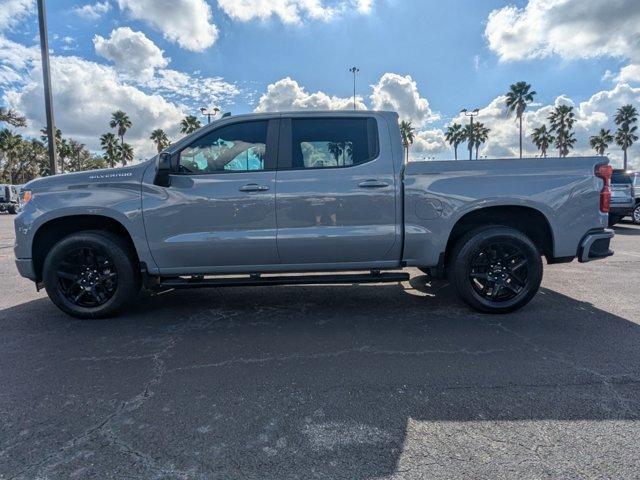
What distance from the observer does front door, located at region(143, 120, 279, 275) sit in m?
4.10

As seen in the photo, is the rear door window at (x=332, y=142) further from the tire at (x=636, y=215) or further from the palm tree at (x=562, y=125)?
the palm tree at (x=562, y=125)

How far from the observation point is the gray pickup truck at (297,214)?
412cm

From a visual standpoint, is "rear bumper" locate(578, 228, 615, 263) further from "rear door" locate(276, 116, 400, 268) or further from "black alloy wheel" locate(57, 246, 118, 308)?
"black alloy wheel" locate(57, 246, 118, 308)

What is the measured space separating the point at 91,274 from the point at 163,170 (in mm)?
1369

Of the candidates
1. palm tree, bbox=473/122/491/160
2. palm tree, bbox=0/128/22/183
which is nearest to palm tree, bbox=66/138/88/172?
palm tree, bbox=0/128/22/183

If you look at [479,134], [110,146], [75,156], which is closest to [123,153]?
[110,146]

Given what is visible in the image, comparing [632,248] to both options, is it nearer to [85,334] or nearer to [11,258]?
Result: [85,334]

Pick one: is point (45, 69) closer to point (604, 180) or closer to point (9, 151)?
point (604, 180)

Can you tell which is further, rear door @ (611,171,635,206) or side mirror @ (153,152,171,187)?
rear door @ (611,171,635,206)

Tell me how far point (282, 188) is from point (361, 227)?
0.88 m

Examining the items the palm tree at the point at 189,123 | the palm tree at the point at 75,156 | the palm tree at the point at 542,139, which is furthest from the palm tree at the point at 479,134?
the palm tree at the point at 75,156

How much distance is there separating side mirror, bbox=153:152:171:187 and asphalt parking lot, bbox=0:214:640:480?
4.72 ft

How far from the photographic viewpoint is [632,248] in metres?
8.93

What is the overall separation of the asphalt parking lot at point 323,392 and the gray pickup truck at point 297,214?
1.62 ft
